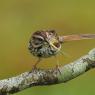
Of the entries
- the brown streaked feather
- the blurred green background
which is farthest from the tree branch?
the blurred green background

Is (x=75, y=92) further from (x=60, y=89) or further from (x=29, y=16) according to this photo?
(x=29, y=16)

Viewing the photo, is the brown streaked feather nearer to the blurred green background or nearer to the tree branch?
the tree branch

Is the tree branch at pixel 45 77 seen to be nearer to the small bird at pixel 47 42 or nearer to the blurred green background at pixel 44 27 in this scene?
the small bird at pixel 47 42

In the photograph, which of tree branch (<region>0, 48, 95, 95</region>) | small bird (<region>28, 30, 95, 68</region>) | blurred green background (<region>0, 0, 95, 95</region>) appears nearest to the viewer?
tree branch (<region>0, 48, 95, 95</region>)

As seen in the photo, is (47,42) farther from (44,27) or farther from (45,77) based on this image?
(44,27)

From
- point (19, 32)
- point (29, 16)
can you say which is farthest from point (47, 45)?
point (29, 16)

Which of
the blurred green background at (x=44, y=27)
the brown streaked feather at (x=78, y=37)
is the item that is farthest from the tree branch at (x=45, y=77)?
the blurred green background at (x=44, y=27)
